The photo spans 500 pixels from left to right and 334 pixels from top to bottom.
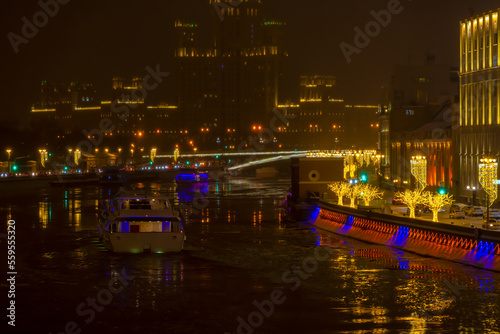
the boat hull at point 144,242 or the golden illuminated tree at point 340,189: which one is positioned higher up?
the golden illuminated tree at point 340,189

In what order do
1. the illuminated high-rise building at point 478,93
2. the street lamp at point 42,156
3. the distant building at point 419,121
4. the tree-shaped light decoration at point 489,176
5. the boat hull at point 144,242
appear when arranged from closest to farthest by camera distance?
the boat hull at point 144,242 < the tree-shaped light decoration at point 489,176 < the illuminated high-rise building at point 478,93 < the distant building at point 419,121 < the street lamp at point 42,156

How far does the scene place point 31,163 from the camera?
385 ft

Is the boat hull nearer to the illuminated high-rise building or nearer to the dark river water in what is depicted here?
the dark river water

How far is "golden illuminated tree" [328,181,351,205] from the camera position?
5075cm

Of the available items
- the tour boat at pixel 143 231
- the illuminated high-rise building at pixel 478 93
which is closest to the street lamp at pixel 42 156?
the illuminated high-rise building at pixel 478 93

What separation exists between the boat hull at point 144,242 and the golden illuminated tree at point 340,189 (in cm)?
2192

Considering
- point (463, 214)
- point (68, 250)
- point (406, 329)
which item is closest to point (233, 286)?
point (406, 329)

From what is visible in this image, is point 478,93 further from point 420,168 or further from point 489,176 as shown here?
point 489,176

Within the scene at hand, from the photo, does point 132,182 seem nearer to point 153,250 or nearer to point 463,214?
point 463,214

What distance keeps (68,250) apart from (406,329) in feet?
63.6

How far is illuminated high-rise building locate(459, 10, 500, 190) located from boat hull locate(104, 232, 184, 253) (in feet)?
90.8

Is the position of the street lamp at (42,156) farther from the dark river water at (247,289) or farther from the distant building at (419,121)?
the dark river water at (247,289)

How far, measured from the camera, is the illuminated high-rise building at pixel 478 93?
169ft

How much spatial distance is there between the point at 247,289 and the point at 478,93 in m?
34.6
